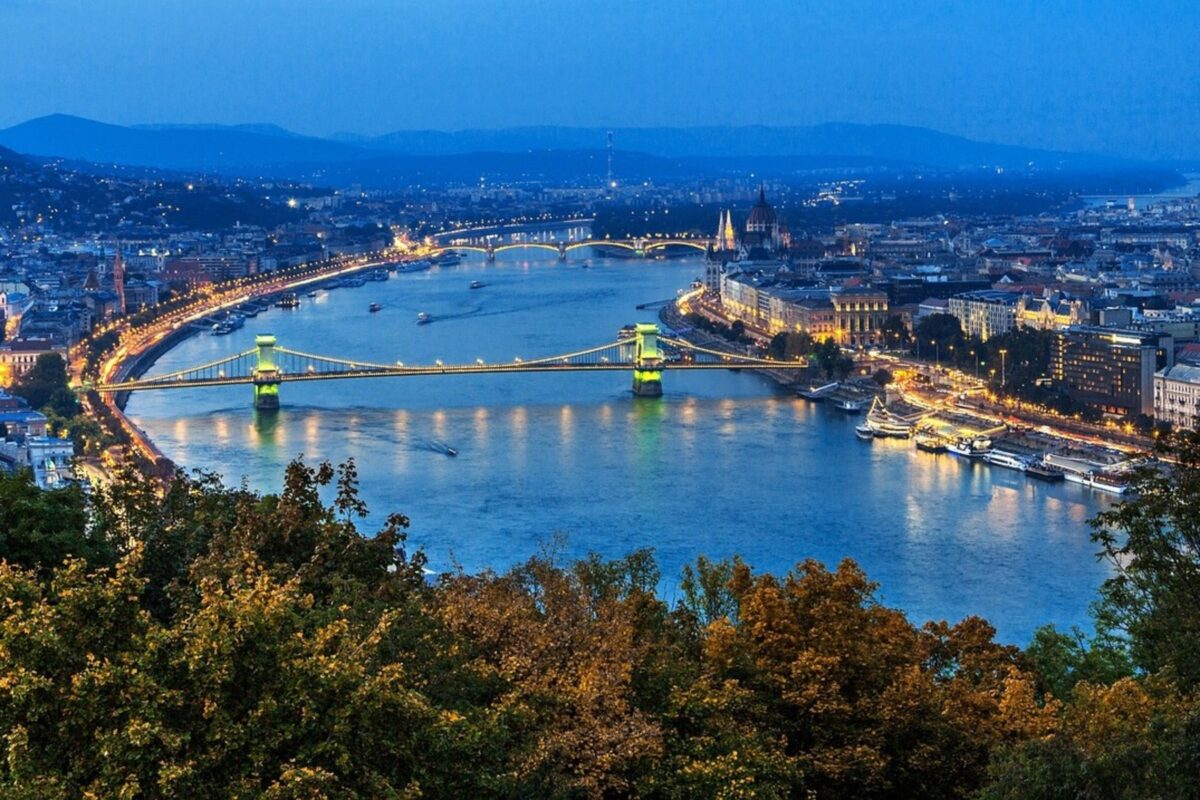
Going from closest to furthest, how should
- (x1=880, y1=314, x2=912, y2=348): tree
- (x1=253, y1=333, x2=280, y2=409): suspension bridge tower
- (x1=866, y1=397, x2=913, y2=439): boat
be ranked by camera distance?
(x1=866, y1=397, x2=913, y2=439): boat → (x1=253, y1=333, x2=280, y2=409): suspension bridge tower → (x1=880, y1=314, x2=912, y2=348): tree

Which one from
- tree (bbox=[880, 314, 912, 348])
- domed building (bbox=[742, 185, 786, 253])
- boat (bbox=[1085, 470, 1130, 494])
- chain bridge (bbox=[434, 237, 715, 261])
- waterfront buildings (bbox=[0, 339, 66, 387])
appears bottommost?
boat (bbox=[1085, 470, 1130, 494])

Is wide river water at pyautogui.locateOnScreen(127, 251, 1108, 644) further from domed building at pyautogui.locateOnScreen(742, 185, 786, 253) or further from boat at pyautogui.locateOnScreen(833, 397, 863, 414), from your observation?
domed building at pyautogui.locateOnScreen(742, 185, 786, 253)

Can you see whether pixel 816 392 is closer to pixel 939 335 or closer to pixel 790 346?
pixel 790 346

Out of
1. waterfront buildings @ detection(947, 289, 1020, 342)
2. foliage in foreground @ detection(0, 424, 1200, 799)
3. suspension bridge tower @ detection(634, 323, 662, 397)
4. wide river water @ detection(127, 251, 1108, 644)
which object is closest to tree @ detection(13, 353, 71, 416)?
wide river water @ detection(127, 251, 1108, 644)

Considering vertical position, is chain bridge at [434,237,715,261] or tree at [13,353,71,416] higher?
chain bridge at [434,237,715,261]

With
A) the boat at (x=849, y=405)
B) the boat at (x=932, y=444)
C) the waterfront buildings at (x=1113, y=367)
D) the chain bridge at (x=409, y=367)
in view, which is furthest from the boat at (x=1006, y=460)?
the chain bridge at (x=409, y=367)

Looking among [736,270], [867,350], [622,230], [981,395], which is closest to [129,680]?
[981,395]

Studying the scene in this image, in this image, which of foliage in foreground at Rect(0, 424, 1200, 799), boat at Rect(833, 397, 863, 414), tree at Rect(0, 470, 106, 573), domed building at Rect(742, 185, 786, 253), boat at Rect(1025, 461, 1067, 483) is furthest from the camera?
domed building at Rect(742, 185, 786, 253)
